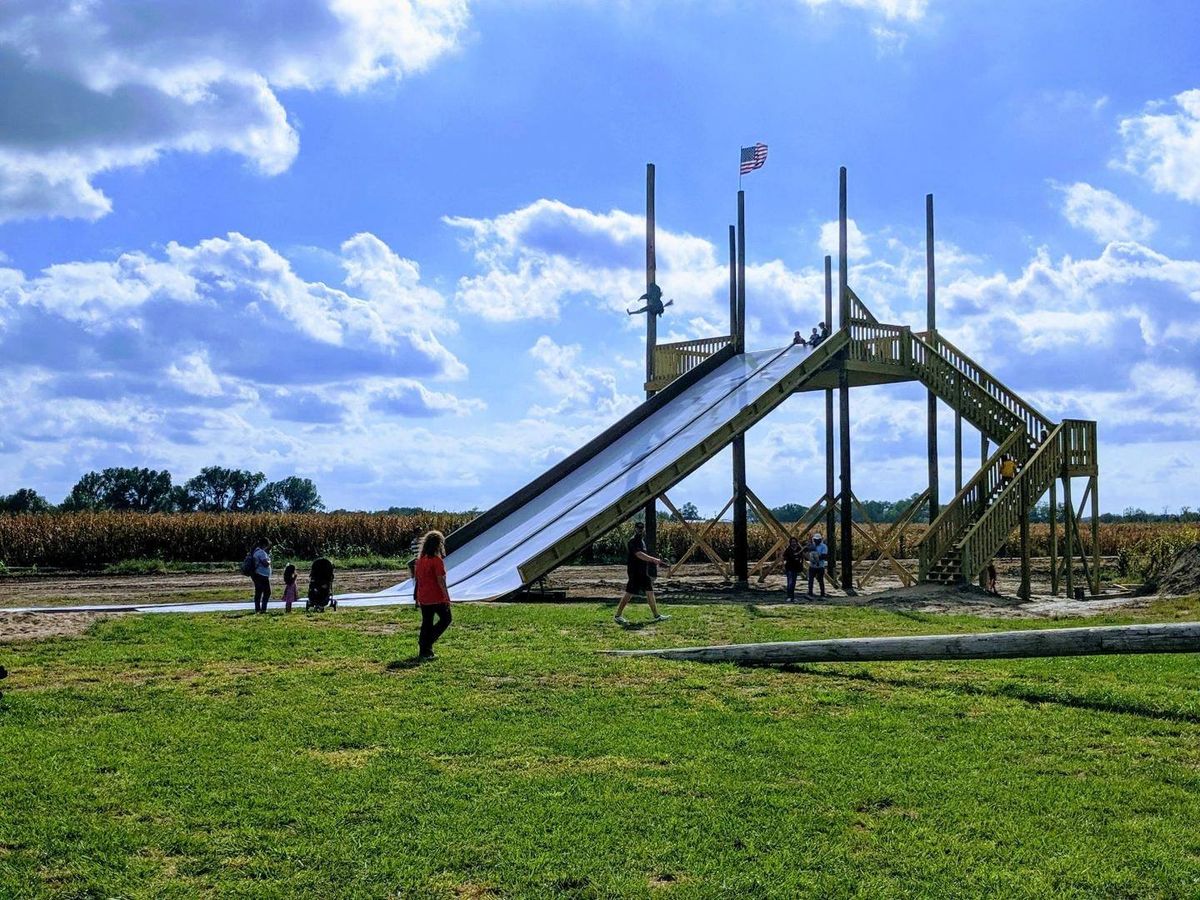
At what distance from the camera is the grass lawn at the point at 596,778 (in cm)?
581

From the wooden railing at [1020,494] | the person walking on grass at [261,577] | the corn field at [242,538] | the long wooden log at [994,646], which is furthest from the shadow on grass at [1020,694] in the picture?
the corn field at [242,538]

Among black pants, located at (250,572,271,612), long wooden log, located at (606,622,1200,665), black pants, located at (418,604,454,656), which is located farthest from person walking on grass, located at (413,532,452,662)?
black pants, located at (250,572,271,612)

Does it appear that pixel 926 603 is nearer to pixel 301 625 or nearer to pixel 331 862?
pixel 301 625

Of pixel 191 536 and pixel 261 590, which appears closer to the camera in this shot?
pixel 261 590

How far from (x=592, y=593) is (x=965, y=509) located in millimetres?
8820

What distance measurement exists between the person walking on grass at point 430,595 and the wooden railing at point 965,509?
14839 mm

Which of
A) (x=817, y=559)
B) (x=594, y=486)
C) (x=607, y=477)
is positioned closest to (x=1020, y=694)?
(x=594, y=486)

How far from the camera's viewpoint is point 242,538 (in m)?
42.7

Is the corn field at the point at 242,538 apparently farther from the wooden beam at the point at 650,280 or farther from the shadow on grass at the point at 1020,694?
the shadow on grass at the point at 1020,694

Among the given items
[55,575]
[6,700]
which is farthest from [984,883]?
[55,575]

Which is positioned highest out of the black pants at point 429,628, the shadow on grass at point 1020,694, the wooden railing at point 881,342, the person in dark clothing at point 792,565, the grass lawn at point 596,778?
the wooden railing at point 881,342

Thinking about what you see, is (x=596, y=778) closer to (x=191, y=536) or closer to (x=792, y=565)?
(x=792, y=565)

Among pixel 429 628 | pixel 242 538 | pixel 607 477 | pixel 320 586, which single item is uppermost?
pixel 607 477

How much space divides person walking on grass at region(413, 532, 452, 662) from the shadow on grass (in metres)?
3.92
